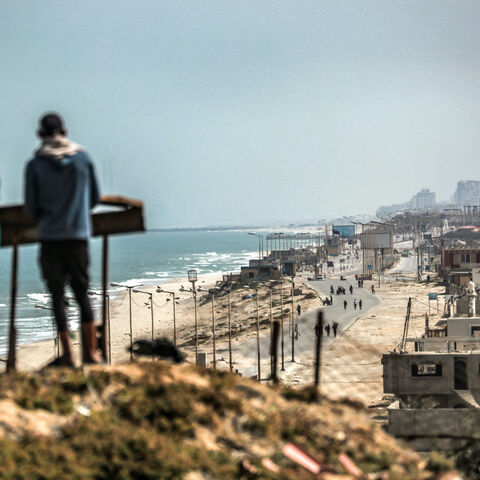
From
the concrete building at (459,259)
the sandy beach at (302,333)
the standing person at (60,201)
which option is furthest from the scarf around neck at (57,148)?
the concrete building at (459,259)

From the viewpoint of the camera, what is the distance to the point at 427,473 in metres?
5.22

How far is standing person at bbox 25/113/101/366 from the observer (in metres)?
5.47

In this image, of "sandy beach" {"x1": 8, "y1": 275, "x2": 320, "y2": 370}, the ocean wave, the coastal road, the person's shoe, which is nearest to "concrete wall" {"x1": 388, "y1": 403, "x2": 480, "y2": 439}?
the coastal road

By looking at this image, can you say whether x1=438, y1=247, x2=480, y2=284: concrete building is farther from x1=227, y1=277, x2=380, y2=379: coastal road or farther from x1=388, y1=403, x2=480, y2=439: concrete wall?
x1=388, y1=403, x2=480, y2=439: concrete wall

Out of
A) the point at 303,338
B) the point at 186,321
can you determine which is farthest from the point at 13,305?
the point at 186,321

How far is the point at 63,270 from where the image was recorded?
568 centimetres

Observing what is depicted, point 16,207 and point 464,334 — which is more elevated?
point 16,207

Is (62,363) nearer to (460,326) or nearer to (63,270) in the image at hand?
(63,270)

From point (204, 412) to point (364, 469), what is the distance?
3.85 feet

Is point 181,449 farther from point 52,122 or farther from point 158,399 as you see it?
point 52,122

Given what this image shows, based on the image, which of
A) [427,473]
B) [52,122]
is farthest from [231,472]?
[52,122]

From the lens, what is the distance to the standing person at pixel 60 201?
5469 millimetres

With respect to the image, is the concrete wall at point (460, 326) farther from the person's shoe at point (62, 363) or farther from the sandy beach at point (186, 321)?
the person's shoe at point (62, 363)

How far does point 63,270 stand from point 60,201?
567 millimetres
